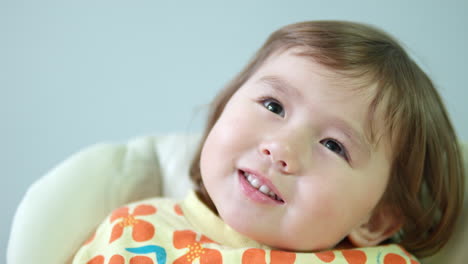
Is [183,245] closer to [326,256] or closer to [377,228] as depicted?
[326,256]

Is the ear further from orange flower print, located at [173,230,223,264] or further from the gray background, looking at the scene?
the gray background

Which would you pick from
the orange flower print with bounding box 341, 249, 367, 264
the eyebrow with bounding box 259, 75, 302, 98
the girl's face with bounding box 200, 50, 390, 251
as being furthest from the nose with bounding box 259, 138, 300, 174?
the orange flower print with bounding box 341, 249, 367, 264

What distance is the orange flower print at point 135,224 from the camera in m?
0.86

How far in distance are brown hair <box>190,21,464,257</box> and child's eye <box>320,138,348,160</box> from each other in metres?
0.06

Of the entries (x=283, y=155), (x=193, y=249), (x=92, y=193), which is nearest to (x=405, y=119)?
(x=283, y=155)

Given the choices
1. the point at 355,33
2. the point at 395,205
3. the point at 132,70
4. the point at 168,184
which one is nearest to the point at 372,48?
the point at 355,33

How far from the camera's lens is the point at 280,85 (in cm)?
84

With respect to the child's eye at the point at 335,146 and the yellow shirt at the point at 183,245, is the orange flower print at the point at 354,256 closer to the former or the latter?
the yellow shirt at the point at 183,245

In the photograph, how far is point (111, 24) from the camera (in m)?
1.48

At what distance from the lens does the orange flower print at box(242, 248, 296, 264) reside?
0.80 m

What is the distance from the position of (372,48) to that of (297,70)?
163 mm

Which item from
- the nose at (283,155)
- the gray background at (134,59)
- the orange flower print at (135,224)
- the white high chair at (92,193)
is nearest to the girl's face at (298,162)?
the nose at (283,155)

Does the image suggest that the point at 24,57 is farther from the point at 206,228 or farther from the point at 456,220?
the point at 456,220

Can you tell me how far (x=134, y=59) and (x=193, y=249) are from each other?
2.85 ft
